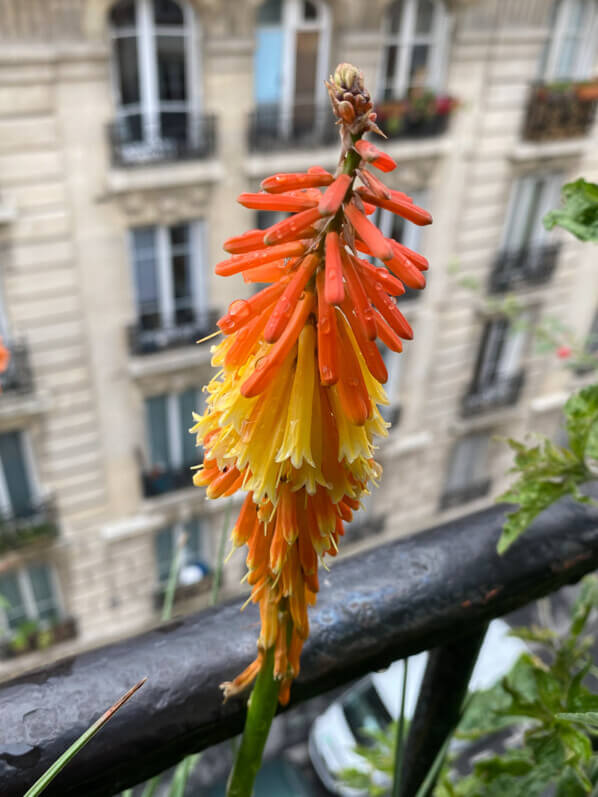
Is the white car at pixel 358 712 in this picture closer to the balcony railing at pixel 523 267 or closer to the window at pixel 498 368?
the window at pixel 498 368

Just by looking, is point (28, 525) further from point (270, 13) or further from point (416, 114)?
point (416, 114)

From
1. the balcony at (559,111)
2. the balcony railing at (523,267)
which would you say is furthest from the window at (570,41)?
the balcony railing at (523,267)

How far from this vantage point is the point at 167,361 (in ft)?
20.4

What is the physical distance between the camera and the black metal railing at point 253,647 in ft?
2.06

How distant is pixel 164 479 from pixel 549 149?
5.47 m

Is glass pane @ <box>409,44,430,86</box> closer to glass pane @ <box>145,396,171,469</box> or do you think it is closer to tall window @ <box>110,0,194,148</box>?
tall window @ <box>110,0,194,148</box>

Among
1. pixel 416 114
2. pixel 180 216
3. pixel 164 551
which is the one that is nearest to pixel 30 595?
pixel 164 551

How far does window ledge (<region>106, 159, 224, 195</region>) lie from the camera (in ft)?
17.2

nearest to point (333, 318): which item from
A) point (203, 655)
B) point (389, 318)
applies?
point (389, 318)

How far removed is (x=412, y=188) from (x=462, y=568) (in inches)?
252

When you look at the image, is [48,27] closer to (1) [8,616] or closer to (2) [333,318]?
(2) [333,318]

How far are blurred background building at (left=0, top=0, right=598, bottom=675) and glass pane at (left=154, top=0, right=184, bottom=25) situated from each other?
0.01 metres

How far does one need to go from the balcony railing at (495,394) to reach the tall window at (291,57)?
14.2 ft

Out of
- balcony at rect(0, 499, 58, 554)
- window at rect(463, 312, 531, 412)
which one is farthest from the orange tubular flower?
window at rect(463, 312, 531, 412)
